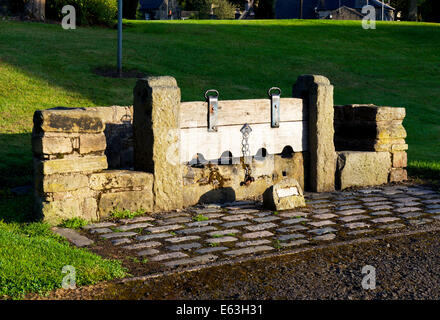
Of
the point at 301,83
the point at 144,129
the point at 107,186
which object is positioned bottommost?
the point at 107,186

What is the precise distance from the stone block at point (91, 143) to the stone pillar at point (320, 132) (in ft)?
10.9

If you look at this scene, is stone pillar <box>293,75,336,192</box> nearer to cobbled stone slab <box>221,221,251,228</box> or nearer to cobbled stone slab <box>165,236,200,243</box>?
cobbled stone slab <box>221,221,251,228</box>

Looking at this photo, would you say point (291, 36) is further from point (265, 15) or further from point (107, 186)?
point (107, 186)

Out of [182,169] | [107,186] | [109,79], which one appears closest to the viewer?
[107,186]

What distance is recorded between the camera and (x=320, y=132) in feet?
29.7

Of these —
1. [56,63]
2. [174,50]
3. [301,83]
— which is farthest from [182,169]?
[174,50]

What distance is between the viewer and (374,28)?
3186 centimetres

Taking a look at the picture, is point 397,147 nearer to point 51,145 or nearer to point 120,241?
point 120,241

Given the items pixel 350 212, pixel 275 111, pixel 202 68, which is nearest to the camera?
pixel 350 212

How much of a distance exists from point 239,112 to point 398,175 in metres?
3.03

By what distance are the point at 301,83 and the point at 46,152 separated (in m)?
4.14

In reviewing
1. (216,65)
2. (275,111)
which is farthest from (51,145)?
(216,65)

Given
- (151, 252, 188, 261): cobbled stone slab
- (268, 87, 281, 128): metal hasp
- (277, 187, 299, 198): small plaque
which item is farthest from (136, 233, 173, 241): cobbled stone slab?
(268, 87, 281, 128): metal hasp

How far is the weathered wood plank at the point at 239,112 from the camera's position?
318 inches
